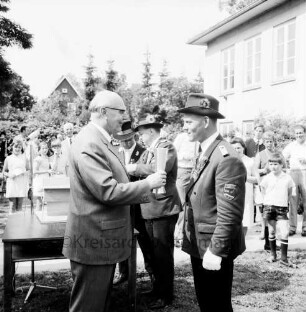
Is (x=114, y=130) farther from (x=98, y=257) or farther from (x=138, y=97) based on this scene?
(x=138, y=97)

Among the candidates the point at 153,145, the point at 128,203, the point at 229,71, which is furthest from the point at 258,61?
the point at 128,203

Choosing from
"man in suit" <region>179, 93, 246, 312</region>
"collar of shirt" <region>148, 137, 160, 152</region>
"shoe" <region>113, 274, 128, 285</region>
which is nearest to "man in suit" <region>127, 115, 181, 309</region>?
"collar of shirt" <region>148, 137, 160, 152</region>

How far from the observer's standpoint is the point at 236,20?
16.7 meters

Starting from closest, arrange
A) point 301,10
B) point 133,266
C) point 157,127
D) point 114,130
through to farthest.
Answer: point 114,130 < point 133,266 < point 157,127 < point 301,10

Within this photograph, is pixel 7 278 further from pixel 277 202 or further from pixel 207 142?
pixel 277 202

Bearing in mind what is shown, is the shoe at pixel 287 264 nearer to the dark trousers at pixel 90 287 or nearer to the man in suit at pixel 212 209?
the man in suit at pixel 212 209

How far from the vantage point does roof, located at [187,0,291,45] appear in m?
14.8

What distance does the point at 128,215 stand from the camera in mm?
3248

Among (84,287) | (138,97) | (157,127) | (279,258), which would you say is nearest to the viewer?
(84,287)

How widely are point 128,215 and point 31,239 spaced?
102 cm

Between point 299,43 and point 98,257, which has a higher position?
point 299,43

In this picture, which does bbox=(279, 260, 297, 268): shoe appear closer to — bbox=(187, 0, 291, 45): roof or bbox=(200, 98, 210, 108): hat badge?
Answer: bbox=(200, 98, 210, 108): hat badge

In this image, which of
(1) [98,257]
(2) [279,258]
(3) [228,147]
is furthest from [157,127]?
(2) [279,258]

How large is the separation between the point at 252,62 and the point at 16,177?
35.9 ft
